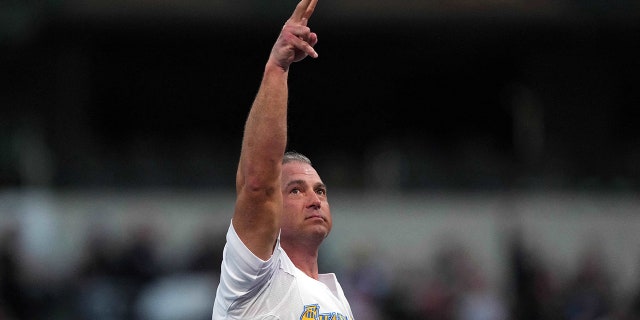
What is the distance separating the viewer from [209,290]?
39.9 feet

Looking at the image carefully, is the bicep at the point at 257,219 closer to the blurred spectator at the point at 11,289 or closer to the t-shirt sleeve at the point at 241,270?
the t-shirt sleeve at the point at 241,270

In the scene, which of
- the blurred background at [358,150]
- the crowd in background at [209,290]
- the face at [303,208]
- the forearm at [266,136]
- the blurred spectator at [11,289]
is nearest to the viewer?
the forearm at [266,136]

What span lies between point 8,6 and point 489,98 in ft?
32.1

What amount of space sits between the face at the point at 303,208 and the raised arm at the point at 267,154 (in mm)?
673

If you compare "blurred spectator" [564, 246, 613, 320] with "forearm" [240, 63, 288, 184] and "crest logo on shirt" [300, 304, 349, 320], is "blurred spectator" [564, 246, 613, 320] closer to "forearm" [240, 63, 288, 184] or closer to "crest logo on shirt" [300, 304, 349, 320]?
"crest logo on shirt" [300, 304, 349, 320]

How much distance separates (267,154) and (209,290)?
7.35 metres

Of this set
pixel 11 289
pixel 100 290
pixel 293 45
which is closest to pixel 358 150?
pixel 100 290

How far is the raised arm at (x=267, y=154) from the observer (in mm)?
5020

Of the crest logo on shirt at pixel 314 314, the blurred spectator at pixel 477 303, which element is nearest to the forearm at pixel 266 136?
the crest logo on shirt at pixel 314 314

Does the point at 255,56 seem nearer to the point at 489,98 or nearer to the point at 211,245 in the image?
the point at 489,98

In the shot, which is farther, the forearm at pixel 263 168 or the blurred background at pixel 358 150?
the blurred background at pixel 358 150

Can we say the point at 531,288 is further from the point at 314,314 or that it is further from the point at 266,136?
the point at 266,136

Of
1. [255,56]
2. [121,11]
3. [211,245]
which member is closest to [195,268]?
[211,245]

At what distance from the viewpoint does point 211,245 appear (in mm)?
12969
